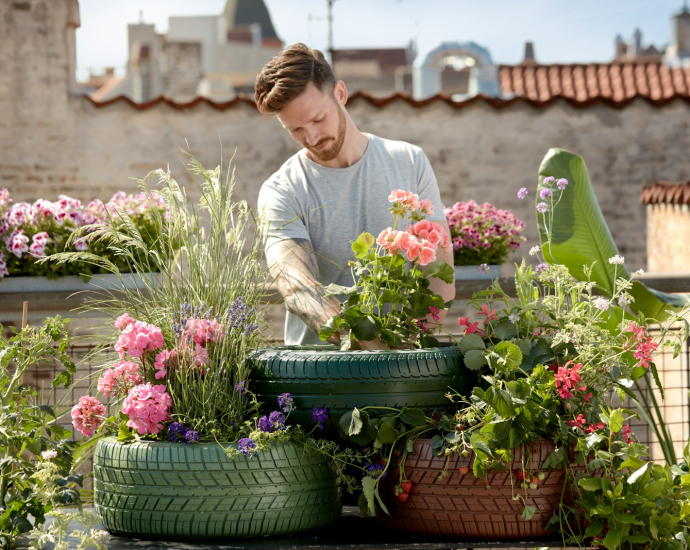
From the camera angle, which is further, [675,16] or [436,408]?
[675,16]

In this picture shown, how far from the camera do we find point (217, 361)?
1.70m

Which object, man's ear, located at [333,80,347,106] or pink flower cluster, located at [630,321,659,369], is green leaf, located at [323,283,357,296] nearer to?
pink flower cluster, located at [630,321,659,369]

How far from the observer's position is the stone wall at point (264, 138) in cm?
708

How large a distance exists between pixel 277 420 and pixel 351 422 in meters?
0.14

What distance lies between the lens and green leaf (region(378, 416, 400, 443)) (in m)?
1.58

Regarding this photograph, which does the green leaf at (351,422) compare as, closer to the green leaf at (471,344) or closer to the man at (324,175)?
the green leaf at (471,344)

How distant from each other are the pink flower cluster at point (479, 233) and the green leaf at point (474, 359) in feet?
9.47

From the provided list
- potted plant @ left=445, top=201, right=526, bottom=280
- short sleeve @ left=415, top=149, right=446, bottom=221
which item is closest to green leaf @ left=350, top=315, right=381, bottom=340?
short sleeve @ left=415, top=149, right=446, bottom=221

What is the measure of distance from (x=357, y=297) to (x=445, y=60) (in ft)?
80.1

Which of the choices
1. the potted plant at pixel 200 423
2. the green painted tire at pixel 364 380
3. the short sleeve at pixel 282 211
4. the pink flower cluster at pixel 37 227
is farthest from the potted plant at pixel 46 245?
the green painted tire at pixel 364 380

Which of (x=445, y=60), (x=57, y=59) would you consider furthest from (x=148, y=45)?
(x=57, y=59)

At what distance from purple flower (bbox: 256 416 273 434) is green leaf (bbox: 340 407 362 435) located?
0.13 metres

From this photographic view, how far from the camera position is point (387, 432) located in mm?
1585

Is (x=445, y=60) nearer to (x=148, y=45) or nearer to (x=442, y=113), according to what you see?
(x=148, y=45)
